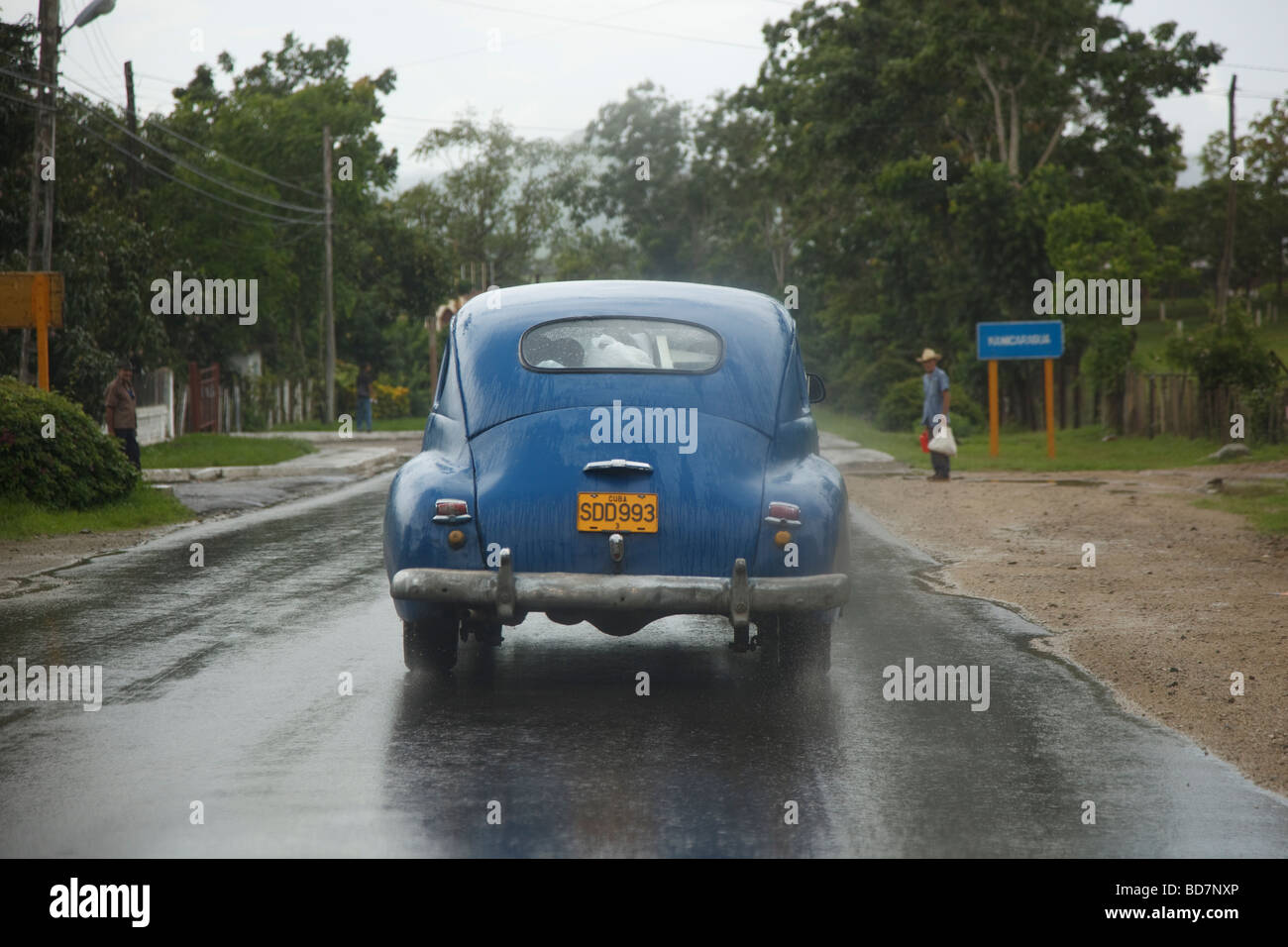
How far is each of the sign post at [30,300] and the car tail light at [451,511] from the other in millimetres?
13858

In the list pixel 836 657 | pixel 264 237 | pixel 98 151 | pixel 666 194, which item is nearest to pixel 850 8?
pixel 264 237

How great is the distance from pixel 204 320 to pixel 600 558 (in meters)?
34.9

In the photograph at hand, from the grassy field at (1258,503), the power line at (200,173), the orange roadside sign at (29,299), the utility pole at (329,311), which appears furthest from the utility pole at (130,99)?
the grassy field at (1258,503)

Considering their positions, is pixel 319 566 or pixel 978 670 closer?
pixel 978 670

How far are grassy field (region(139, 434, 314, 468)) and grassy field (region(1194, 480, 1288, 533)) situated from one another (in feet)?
51.7

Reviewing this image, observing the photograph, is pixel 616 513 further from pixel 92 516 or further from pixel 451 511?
pixel 92 516

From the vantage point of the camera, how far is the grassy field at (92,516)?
15.6 metres

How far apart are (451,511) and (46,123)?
19.1 meters

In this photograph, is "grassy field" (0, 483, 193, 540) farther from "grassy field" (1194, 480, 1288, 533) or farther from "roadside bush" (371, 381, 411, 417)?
"roadside bush" (371, 381, 411, 417)

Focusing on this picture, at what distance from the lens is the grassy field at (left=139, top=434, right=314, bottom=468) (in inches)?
1041

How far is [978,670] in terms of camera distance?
8234 millimetres

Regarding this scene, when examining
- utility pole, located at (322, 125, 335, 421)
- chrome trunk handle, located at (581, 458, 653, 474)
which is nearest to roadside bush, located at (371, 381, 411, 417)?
utility pole, located at (322, 125, 335, 421)
